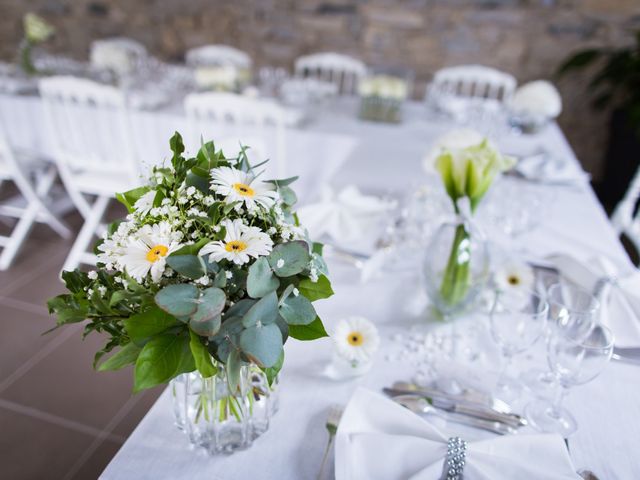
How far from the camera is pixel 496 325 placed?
0.82m

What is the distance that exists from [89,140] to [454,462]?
82.8 inches

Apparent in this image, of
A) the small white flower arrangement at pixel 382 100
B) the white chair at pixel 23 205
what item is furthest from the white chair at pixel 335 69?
the white chair at pixel 23 205

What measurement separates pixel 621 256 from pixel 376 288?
0.66 m

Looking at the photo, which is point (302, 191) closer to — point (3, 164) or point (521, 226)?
point (521, 226)

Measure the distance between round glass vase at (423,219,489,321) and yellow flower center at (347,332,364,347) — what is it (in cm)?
22

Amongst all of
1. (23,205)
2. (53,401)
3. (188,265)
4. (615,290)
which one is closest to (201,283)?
(188,265)

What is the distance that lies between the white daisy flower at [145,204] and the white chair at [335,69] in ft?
8.57

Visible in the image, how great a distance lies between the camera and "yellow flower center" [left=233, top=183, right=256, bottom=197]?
0.57 m

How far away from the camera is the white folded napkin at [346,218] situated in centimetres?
120

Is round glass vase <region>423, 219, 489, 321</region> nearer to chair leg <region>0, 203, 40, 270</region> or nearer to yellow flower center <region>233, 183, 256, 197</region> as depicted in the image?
yellow flower center <region>233, 183, 256, 197</region>

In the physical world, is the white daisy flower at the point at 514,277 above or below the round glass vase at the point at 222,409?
above

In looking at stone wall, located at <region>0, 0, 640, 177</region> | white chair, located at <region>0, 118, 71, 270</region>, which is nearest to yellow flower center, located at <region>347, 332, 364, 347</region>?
white chair, located at <region>0, 118, 71, 270</region>

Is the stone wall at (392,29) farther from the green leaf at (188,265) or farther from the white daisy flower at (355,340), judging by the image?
the green leaf at (188,265)

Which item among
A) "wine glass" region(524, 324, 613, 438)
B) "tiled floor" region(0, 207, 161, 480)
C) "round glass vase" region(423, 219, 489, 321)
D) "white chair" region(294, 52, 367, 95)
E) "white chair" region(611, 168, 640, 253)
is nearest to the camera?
"wine glass" region(524, 324, 613, 438)
